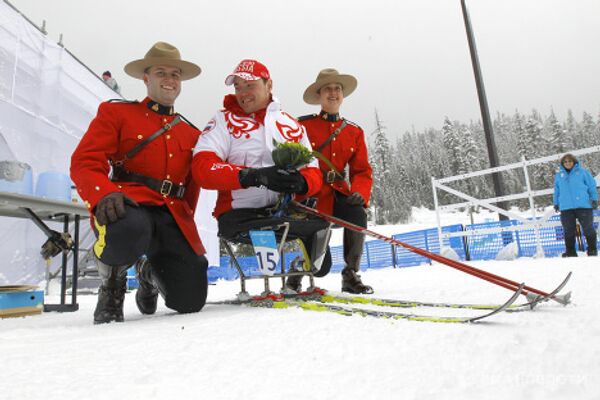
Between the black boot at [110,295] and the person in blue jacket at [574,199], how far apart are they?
20.2 ft

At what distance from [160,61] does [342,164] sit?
4.97ft

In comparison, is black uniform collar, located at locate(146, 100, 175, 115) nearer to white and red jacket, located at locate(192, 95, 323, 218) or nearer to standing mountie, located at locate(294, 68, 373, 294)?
white and red jacket, located at locate(192, 95, 323, 218)

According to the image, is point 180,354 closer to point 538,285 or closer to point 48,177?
point 538,285

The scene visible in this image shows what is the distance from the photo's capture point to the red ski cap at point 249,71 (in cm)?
238

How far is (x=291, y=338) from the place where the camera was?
1232 millimetres

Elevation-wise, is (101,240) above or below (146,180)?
below

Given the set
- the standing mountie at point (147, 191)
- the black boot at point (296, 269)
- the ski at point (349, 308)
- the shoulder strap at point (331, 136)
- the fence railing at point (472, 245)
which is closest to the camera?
the ski at point (349, 308)

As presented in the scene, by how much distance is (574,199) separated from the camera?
5844mm

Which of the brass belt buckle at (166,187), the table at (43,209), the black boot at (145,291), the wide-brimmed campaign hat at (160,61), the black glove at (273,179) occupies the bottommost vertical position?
the black boot at (145,291)

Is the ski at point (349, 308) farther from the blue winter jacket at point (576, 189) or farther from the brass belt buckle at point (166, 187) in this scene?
the blue winter jacket at point (576, 189)

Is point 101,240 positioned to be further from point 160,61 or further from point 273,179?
point 160,61

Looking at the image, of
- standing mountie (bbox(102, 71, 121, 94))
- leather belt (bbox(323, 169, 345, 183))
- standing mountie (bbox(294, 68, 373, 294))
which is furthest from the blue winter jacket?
standing mountie (bbox(102, 71, 121, 94))

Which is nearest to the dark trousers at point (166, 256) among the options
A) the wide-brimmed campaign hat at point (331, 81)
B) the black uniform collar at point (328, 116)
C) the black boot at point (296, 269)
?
the black boot at point (296, 269)

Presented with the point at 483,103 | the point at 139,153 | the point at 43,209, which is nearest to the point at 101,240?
the point at 139,153
